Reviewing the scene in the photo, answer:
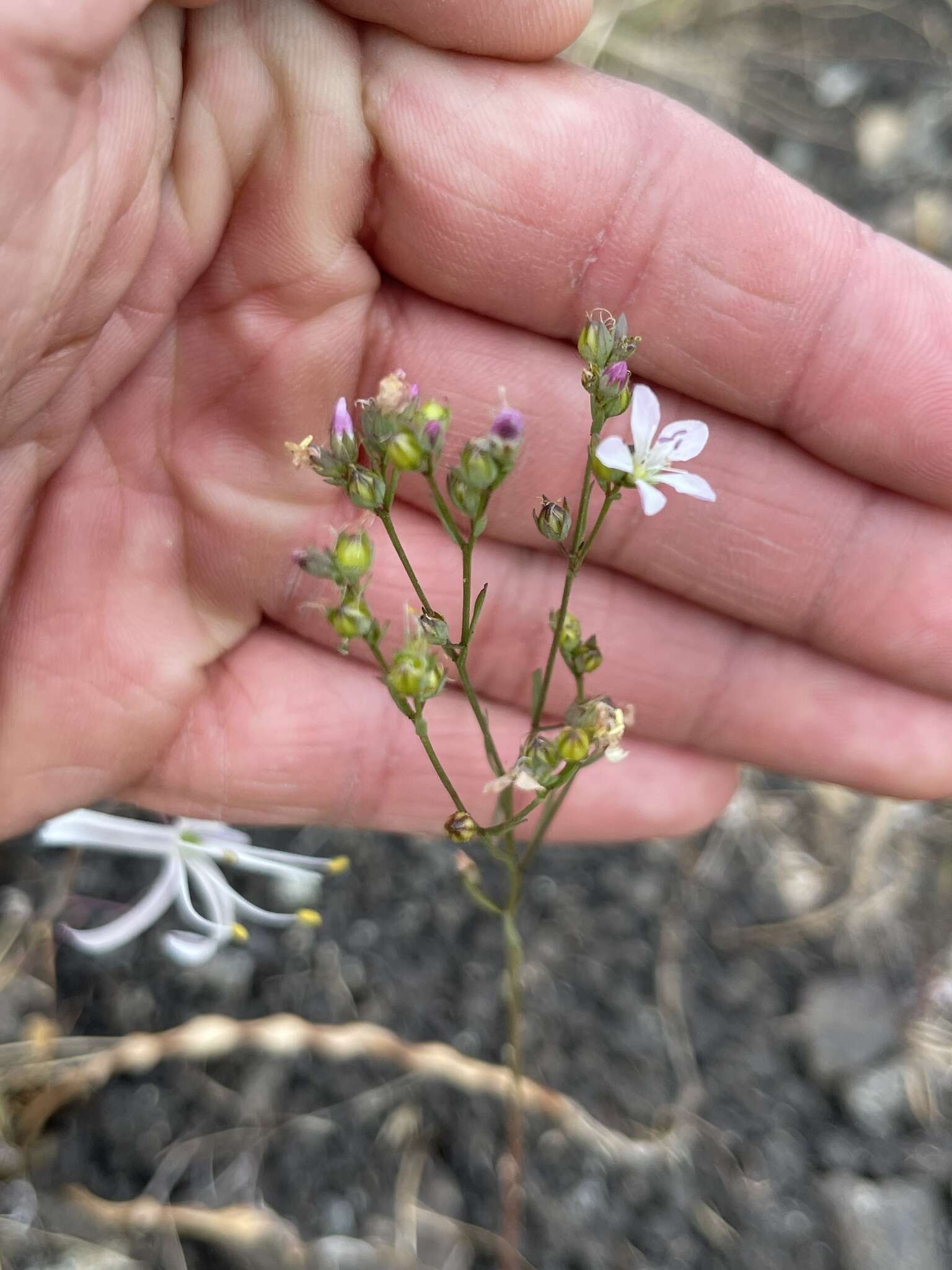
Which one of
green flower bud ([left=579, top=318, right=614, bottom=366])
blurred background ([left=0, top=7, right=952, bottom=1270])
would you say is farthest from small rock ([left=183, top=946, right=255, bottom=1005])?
green flower bud ([left=579, top=318, right=614, bottom=366])

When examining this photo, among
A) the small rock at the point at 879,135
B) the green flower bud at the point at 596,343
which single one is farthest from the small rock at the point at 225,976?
the small rock at the point at 879,135

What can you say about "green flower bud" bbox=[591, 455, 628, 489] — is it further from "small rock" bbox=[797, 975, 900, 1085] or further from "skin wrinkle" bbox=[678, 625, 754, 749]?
"small rock" bbox=[797, 975, 900, 1085]

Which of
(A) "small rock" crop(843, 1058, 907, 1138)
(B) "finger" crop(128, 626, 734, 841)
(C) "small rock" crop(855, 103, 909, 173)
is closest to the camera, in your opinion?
(B) "finger" crop(128, 626, 734, 841)

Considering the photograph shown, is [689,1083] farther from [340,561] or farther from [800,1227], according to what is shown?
[340,561]

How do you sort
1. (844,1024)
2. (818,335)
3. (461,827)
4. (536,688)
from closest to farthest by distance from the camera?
(461,827) → (536,688) → (818,335) → (844,1024)

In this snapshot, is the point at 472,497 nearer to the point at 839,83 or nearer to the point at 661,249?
the point at 661,249

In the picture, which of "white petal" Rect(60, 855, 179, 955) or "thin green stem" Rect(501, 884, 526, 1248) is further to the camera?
"white petal" Rect(60, 855, 179, 955)

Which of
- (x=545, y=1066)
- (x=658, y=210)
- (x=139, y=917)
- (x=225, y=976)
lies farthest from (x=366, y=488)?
(x=545, y=1066)
